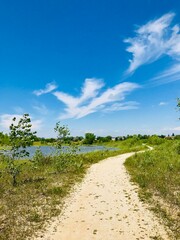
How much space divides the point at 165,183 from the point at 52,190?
1039 cm

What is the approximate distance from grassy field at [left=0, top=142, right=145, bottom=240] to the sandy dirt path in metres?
0.99

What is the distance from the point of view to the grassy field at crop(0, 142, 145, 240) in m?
17.7

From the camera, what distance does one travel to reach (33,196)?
24141mm

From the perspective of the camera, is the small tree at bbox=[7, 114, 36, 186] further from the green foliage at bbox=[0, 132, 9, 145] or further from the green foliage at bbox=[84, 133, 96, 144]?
the green foliage at bbox=[84, 133, 96, 144]

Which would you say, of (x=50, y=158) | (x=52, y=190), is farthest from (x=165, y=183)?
(x=50, y=158)

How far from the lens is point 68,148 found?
41.8 m

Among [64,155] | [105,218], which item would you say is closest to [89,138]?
[64,155]

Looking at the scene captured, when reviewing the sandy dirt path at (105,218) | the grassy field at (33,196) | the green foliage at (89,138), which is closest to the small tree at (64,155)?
the grassy field at (33,196)

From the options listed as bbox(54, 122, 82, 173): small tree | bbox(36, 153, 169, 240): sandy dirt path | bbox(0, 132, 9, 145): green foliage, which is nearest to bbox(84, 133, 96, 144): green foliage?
bbox(54, 122, 82, 173): small tree

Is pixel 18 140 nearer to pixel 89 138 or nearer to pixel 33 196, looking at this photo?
pixel 33 196

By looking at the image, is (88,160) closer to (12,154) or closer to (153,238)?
(12,154)

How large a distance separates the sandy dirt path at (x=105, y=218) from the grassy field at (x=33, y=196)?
989mm

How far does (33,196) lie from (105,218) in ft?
24.2

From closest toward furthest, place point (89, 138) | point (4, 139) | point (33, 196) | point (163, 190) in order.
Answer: point (33, 196) < point (163, 190) < point (4, 139) < point (89, 138)
